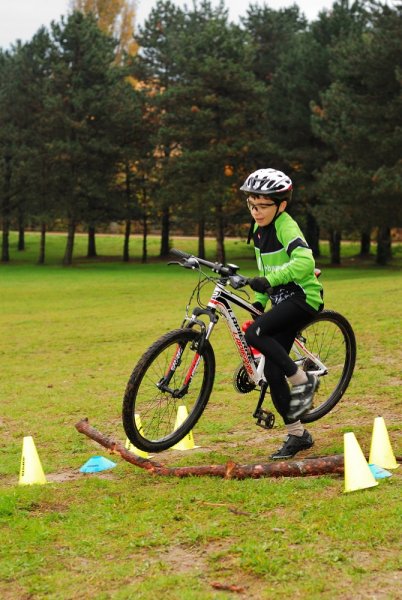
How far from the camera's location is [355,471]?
512 cm

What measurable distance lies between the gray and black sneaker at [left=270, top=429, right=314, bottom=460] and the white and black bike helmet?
1.93 metres

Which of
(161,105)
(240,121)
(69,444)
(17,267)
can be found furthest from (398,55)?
(69,444)

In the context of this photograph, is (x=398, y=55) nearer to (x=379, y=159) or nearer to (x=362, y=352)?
(x=379, y=159)

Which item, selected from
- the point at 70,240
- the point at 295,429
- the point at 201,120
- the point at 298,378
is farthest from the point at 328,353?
the point at 70,240

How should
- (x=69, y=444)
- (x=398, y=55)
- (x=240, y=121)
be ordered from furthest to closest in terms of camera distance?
(x=240, y=121) → (x=398, y=55) → (x=69, y=444)

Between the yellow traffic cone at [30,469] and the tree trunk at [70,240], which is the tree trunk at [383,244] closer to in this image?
the tree trunk at [70,240]

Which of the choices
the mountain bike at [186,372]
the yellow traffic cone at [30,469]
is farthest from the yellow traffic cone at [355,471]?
the yellow traffic cone at [30,469]

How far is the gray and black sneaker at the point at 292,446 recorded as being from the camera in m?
6.25

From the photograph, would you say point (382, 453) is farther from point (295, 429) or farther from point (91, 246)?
point (91, 246)

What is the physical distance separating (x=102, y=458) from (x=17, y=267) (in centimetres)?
5215

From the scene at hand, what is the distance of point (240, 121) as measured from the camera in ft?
162

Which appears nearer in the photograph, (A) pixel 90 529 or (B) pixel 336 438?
(A) pixel 90 529

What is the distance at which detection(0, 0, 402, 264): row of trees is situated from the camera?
134 feet

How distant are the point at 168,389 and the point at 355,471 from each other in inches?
66.4
